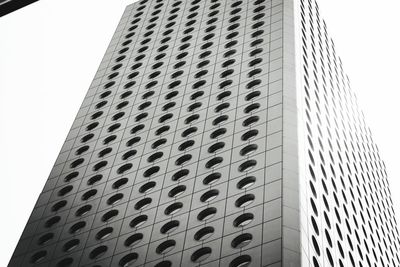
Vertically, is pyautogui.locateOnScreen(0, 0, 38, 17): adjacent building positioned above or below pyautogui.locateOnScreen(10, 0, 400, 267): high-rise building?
below

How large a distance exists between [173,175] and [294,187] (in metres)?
7.24

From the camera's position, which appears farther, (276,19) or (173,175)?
(276,19)

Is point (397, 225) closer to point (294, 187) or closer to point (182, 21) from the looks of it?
point (182, 21)

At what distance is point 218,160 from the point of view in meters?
30.0

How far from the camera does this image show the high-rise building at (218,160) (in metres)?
25.7

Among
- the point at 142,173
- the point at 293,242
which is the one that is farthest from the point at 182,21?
the point at 293,242

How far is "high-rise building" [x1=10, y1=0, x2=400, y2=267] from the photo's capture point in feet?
84.3

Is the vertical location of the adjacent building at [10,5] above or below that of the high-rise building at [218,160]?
below

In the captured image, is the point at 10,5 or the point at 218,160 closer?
the point at 10,5

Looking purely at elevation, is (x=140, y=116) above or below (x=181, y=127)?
above

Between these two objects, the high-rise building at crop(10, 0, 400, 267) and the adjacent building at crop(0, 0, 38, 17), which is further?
the high-rise building at crop(10, 0, 400, 267)

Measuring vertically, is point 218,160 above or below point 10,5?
above

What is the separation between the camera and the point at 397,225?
5062 centimetres

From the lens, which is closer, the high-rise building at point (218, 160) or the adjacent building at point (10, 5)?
the adjacent building at point (10, 5)
